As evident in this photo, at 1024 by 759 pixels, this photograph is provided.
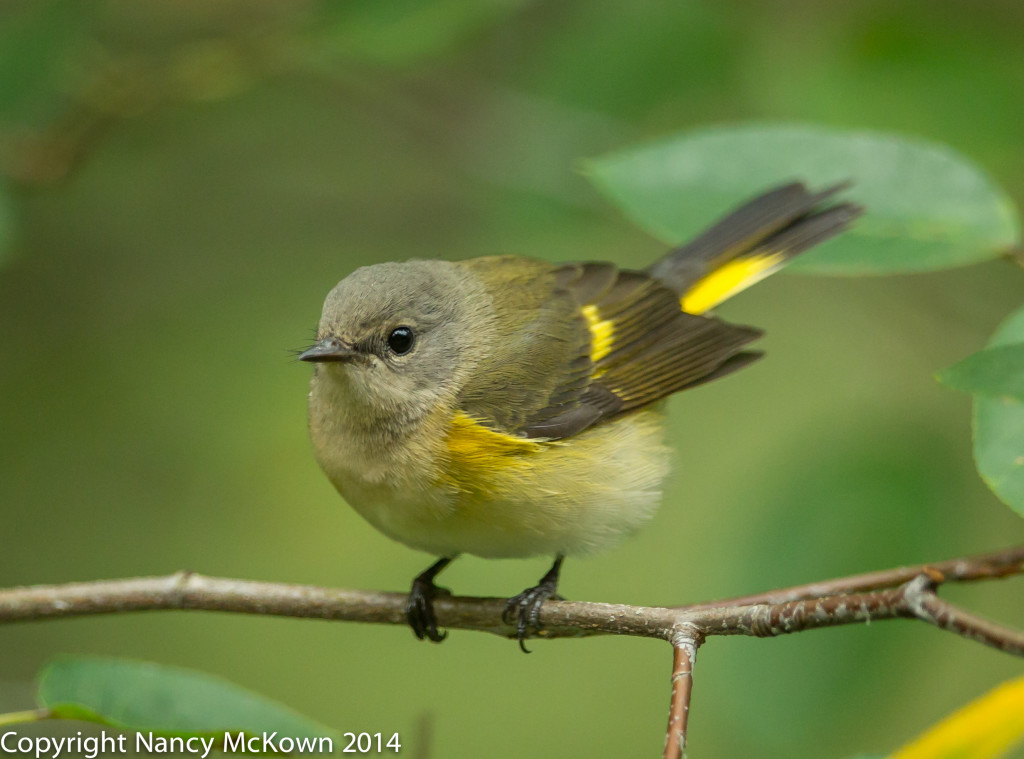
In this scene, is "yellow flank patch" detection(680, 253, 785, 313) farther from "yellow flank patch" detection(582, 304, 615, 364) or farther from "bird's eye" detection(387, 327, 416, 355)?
"bird's eye" detection(387, 327, 416, 355)

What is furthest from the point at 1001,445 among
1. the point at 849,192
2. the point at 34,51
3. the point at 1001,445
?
the point at 34,51

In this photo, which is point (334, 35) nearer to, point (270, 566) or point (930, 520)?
point (930, 520)

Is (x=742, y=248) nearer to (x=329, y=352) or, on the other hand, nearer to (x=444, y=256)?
(x=444, y=256)

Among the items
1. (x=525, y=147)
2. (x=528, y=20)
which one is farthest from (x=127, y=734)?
(x=528, y=20)

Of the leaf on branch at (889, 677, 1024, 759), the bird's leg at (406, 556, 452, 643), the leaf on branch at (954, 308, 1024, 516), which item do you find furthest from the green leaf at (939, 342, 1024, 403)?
the bird's leg at (406, 556, 452, 643)

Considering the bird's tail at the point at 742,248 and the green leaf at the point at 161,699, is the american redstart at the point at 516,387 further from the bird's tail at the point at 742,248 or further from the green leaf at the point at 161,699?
the green leaf at the point at 161,699
